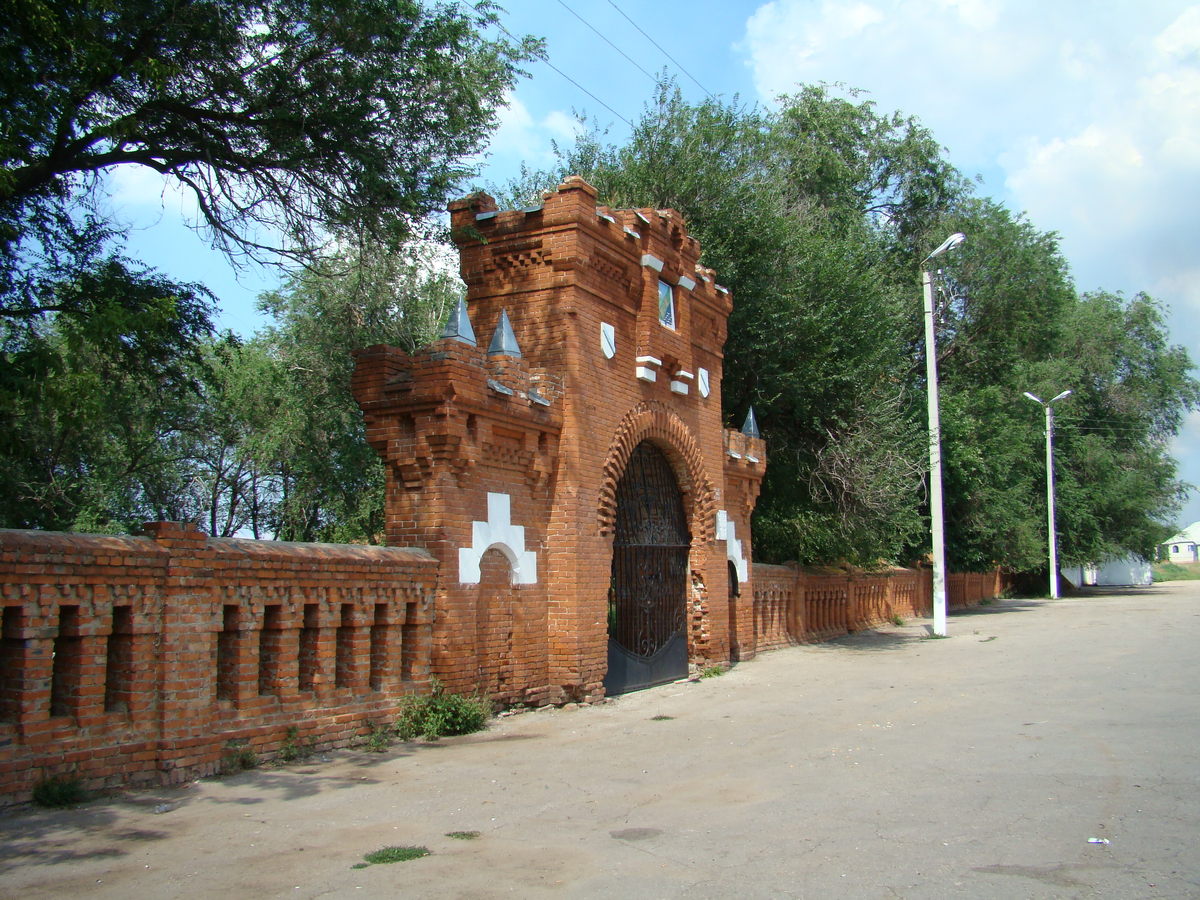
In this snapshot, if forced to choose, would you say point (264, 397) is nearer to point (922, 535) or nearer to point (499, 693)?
point (499, 693)

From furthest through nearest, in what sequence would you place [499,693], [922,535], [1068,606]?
[1068,606] → [922,535] → [499,693]

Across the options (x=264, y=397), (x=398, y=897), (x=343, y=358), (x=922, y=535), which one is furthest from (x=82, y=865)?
(x=922, y=535)

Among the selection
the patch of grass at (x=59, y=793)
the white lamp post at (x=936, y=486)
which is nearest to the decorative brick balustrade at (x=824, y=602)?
the white lamp post at (x=936, y=486)

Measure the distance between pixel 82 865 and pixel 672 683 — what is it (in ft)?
31.7

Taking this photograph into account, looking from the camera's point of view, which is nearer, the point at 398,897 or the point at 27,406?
the point at 398,897

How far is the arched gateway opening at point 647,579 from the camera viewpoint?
1277cm

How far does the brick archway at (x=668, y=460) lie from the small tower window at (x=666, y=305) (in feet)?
4.26

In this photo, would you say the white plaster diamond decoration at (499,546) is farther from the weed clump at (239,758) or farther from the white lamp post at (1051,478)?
the white lamp post at (1051,478)

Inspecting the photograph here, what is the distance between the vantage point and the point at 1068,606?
33.2m

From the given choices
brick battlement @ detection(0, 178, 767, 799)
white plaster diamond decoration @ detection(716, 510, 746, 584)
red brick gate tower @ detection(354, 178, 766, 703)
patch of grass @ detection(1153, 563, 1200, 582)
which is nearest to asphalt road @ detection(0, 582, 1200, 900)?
brick battlement @ detection(0, 178, 767, 799)

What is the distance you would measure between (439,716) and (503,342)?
4261mm

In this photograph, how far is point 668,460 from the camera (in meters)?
14.2

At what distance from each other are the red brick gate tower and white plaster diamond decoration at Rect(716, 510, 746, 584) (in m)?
→ 0.21

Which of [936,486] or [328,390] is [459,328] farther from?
[936,486]
